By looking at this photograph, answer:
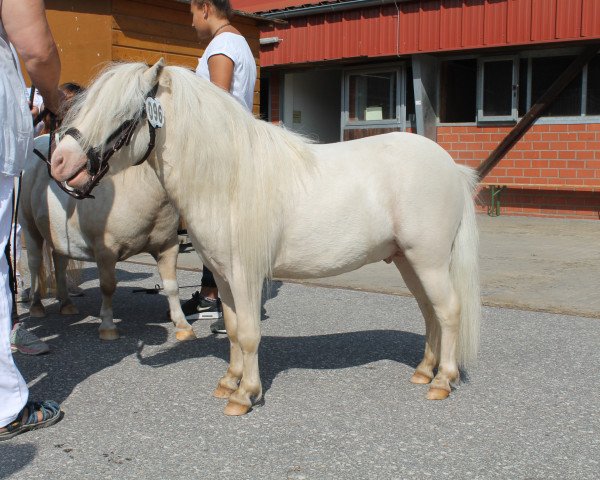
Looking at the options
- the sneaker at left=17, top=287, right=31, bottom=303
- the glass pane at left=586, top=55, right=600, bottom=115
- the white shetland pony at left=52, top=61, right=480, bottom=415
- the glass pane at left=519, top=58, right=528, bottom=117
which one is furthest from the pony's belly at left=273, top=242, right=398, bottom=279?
the glass pane at left=519, top=58, right=528, bottom=117

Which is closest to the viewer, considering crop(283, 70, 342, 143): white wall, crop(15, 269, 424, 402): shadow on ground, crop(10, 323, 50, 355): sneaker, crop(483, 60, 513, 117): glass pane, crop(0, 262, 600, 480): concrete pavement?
crop(0, 262, 600, 480): concrete pavement

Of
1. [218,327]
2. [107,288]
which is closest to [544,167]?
[218,327]

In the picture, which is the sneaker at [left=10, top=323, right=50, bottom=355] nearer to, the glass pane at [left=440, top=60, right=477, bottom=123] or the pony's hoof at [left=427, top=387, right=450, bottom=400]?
the pony's hoof at [left=427, top=387, right=450, bottom=400]

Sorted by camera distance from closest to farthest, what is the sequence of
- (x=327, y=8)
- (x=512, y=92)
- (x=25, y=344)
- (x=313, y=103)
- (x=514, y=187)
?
(x=25, y=344), (x=514, y=187), (x=512, y=92), (x=327, y=8), (x=313, y=103)

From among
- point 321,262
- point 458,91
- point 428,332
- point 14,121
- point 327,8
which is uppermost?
point 327,8

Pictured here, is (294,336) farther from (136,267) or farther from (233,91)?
(136,267)

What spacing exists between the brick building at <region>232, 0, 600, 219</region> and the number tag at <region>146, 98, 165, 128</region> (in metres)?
8.46

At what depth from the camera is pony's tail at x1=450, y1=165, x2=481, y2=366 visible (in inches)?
151

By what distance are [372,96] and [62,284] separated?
34.2 ft

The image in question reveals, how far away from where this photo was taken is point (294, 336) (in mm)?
5121

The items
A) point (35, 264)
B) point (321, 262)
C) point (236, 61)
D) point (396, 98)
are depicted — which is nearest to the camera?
point (321, 262)

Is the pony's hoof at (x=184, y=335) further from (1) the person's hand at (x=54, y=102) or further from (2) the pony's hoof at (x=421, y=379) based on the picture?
(1) the person's hand at (x=54, y=102)

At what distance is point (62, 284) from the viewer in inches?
231

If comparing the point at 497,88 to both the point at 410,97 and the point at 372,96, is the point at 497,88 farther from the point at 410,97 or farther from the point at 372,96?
the point at 372,96
